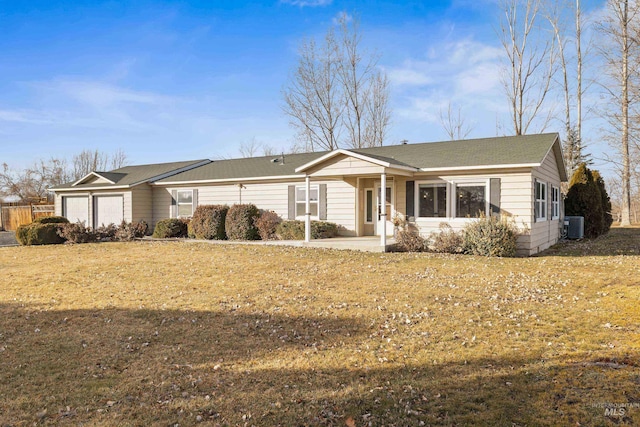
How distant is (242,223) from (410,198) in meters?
7.16

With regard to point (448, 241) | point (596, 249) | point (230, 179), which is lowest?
point (596, 249)

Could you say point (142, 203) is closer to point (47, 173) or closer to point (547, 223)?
point (547, 223)

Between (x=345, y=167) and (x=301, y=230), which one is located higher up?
(x=345, y=167)

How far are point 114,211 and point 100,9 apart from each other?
33.9ft

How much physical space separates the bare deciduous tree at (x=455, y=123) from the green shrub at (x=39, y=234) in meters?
27.2

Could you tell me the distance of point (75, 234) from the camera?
17938 mm

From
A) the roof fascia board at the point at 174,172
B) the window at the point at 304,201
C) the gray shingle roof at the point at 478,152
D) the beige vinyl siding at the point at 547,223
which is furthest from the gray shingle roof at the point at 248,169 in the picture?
the beige vinyl siding at the point at 547,223

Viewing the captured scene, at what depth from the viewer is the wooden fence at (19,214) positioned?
27.0 m

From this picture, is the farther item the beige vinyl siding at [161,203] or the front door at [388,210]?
the beige vinyl siding at [161,203]

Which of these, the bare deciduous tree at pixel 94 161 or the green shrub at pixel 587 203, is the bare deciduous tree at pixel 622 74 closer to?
the green shrub at pixel 587 203

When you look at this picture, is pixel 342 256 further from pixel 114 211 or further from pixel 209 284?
pixel 114 211

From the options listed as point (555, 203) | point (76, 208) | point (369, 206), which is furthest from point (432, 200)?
point (76, 208)

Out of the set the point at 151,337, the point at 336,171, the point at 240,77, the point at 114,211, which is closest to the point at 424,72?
the point at 240,77

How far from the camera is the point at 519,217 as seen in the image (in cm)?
1356
